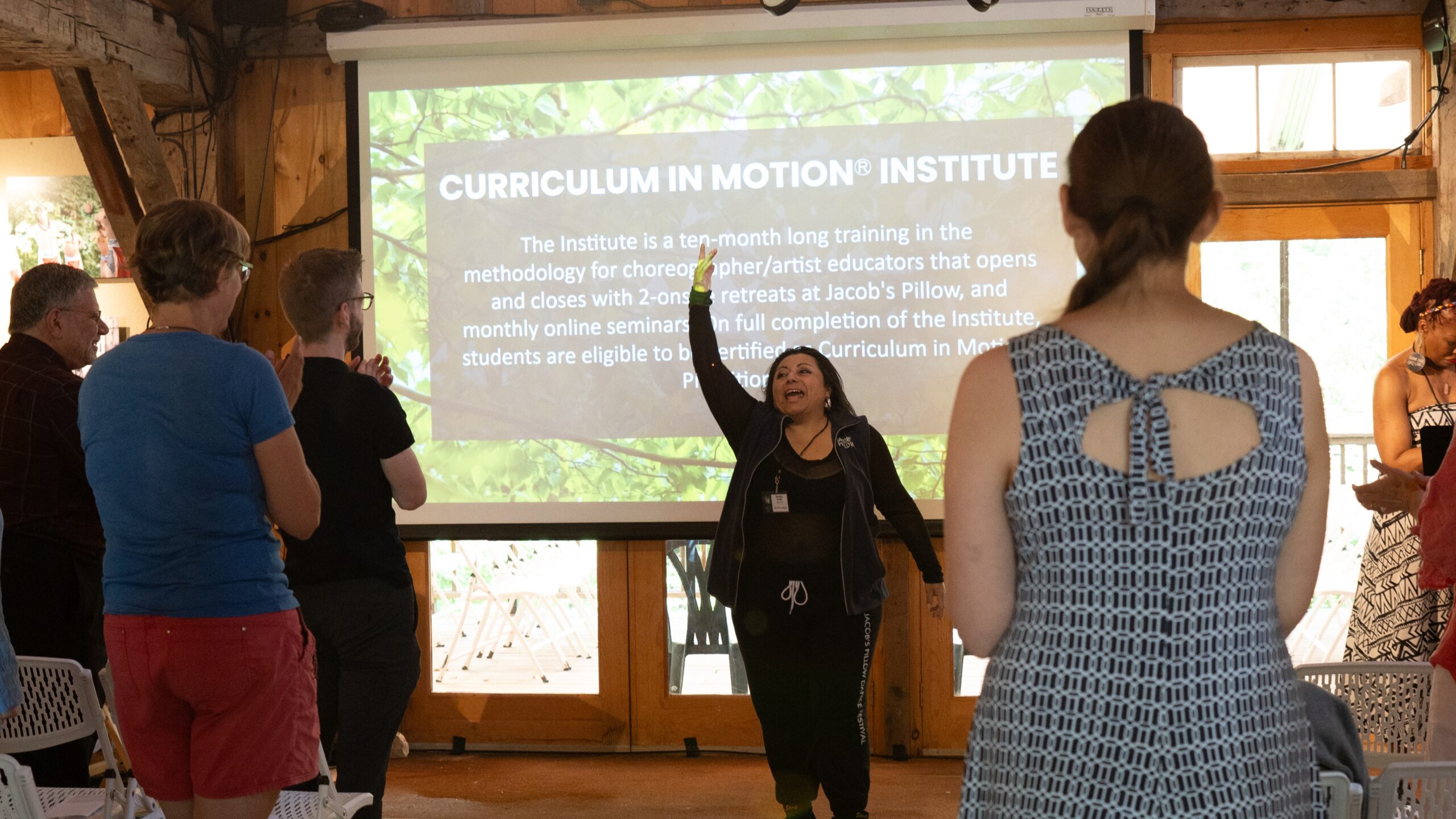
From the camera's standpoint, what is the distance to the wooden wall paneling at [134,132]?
13.0 feet

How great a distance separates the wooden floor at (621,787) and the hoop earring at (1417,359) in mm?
1987

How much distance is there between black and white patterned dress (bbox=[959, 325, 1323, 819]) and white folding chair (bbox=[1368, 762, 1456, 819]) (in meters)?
0.59

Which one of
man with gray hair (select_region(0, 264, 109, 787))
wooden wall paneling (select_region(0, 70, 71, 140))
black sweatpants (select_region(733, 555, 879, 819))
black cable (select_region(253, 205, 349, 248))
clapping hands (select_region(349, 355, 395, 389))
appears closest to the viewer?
clapping hands (select_region(349, 355, 395, 389))

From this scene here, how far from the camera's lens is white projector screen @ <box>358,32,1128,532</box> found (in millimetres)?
3990

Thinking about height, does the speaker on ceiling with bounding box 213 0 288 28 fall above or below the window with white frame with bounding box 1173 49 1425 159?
above

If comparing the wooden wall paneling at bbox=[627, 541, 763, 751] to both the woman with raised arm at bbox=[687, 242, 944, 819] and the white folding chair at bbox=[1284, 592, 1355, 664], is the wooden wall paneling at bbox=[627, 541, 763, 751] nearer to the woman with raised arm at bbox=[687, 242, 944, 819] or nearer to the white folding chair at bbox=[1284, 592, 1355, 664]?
the woman with raised arm at bbox=[687, 242, 944, 819]

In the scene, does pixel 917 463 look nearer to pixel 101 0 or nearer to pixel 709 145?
pixel 709 145

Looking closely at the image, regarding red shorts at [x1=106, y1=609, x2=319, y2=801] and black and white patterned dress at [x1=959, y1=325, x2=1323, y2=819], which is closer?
black and white patterned dress at [x1=959, y1=325, x2=1323, y2=819]

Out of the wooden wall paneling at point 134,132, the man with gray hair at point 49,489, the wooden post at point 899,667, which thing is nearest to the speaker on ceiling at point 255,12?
the wooden wall paneling at point 134,132

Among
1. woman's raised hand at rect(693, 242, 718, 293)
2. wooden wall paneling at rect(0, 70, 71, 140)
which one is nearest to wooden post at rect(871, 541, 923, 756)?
woman's raised hand at rect(693, 242, 718, 293)

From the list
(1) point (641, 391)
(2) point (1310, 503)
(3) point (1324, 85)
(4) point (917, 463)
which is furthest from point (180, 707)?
(3) point (1324, 85)

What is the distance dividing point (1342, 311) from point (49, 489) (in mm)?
4221

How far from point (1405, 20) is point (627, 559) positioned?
11.5 feet

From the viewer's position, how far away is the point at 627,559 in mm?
4254
